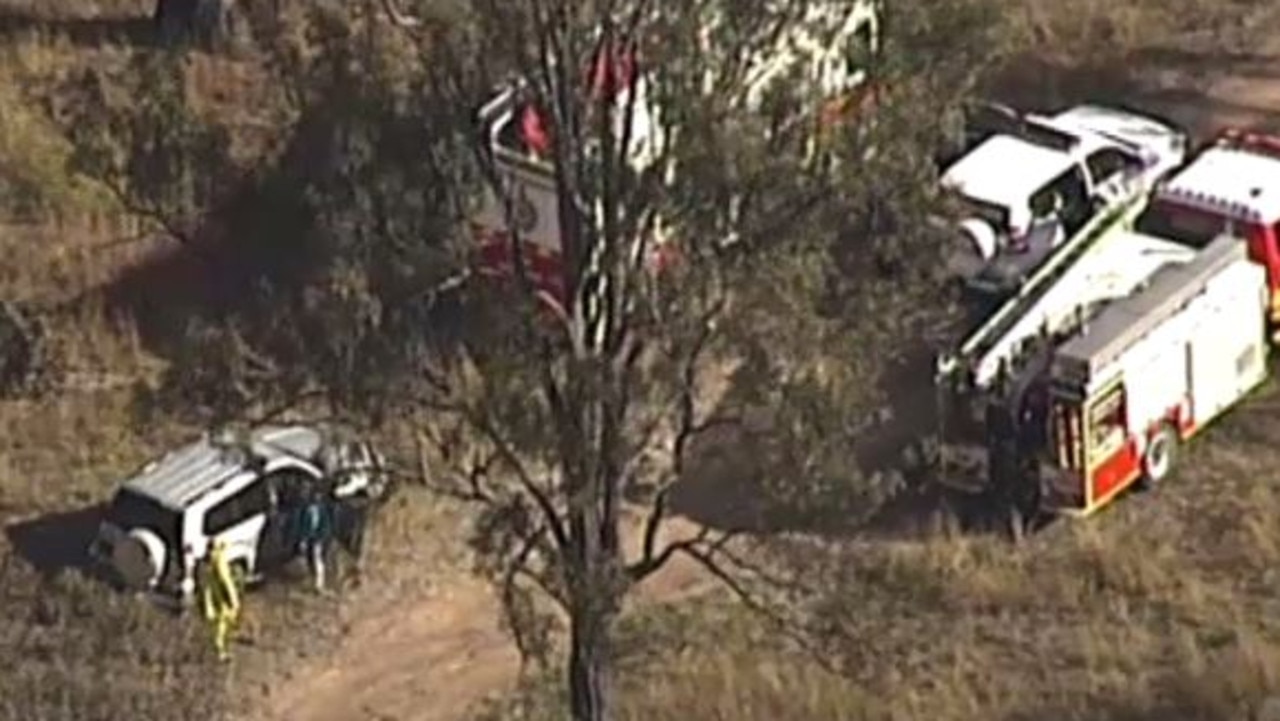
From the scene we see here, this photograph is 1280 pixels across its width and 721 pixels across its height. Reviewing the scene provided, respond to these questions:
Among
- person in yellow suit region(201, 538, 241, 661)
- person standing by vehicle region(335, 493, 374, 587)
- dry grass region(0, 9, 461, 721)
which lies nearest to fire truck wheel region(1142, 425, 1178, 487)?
dry grass region(0, 9, 461, 721)

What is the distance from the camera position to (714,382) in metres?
24.7

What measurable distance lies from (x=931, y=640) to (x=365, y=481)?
4.79 metres

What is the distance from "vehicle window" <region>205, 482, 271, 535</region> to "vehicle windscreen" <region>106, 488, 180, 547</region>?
1.02 ft

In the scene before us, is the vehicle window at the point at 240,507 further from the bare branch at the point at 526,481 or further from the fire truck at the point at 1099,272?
the fire truck at the point at 1099,272

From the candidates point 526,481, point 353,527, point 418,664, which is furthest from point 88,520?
point 526,481

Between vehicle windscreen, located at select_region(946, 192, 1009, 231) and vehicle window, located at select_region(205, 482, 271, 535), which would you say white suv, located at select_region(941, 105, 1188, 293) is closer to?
vehicle windscreen, located at select_region(946, 192, 1009, 231)

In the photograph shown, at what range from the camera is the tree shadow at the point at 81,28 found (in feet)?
133

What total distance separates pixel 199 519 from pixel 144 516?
22.6 inches

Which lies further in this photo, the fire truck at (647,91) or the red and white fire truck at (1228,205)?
the red and white fire truck at (1228,205)

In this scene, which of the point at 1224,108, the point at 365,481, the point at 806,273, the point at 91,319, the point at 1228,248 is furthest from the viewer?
the point at 1224,108

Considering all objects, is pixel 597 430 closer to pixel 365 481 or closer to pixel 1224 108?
pixel 365 481

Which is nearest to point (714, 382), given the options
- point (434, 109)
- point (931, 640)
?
point (434, 109)

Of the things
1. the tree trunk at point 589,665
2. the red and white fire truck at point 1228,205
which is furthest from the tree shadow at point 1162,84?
the tree trunk at point 589,665

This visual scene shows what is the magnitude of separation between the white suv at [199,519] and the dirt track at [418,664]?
1.07 metres
